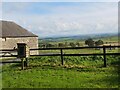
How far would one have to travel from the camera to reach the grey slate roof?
1925 inches

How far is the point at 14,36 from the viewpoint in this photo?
49125mm

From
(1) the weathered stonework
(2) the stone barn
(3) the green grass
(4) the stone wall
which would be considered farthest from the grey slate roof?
(3) the green grass

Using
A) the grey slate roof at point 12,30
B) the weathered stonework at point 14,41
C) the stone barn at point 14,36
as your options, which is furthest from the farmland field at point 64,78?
the grey slate roof at point 12,30

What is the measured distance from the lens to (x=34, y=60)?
Answer: 707 inches

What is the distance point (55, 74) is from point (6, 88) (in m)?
3.26

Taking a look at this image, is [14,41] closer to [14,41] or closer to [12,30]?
[14,41]

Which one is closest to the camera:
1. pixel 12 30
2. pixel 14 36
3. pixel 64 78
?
pixel 64 78

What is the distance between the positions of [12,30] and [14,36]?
6.47 ft

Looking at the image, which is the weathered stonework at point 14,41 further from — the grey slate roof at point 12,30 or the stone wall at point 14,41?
the grey slate roof at point 12,30

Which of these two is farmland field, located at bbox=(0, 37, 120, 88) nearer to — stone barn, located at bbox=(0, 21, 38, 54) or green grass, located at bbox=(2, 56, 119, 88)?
green grass, located at bbox=(2, 56, 119, 88)

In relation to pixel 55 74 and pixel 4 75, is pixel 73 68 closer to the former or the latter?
pixel 55 74

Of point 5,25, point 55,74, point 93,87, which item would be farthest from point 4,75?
point 5,25

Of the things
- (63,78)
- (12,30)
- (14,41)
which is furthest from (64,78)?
(12,30)

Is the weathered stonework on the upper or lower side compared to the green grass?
upper
